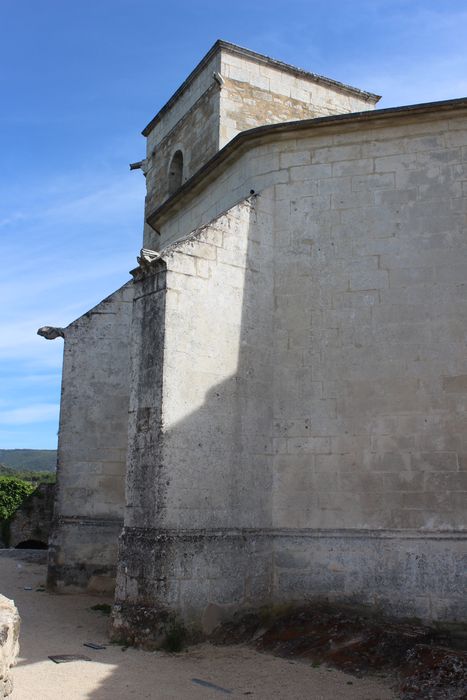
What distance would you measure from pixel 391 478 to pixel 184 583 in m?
2.35

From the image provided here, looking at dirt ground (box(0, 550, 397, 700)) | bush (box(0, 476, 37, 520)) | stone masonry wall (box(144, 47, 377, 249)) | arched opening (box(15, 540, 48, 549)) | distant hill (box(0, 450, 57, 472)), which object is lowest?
arched opening (box(15, 540, 48, 549))

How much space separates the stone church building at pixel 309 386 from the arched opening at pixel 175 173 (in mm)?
4650

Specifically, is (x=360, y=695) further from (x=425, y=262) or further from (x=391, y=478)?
Result: (x=425, y=262)

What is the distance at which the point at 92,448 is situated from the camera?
10.1 metres

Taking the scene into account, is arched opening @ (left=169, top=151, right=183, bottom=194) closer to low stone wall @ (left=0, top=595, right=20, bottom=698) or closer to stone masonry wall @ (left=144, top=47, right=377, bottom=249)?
stone masonry wall @ (left=144, top=47, right=377, bottom=249)

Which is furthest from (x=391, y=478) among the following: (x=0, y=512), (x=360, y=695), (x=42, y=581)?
(x=0, y=512)

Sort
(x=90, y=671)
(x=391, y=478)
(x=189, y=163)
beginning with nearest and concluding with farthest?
(x=90, y=671), (x=391, y=478), (x=189, y=163)

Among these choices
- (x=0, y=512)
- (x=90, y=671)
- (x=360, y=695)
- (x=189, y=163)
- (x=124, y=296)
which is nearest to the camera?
(x=360, y=695)

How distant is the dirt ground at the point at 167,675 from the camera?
5.25m

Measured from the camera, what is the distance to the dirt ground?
5250 millimetres

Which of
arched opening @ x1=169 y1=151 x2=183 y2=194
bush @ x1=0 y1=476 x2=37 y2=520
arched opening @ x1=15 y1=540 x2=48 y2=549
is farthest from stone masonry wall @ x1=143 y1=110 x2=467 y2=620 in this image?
bush @ x1=0 y1=476 x2=37 y2=520

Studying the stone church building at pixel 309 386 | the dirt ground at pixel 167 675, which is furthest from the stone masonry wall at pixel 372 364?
the dirt ground at pixel 167 675

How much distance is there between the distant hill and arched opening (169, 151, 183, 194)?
101m

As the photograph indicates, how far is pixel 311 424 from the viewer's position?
7480mm
